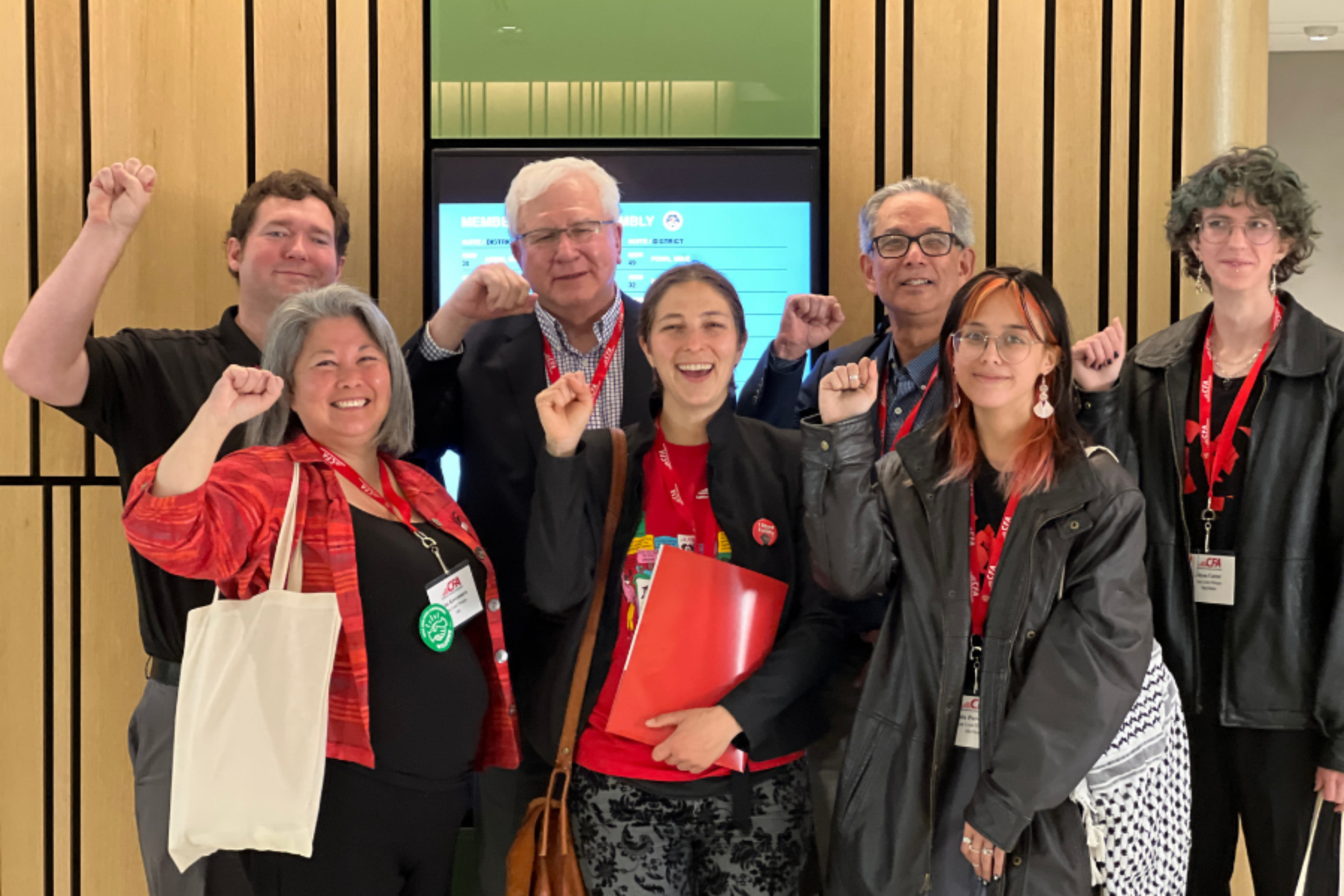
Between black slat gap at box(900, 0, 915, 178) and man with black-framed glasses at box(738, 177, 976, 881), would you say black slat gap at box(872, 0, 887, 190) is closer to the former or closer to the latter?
black slat gap at box(900, 0, 915, 178)

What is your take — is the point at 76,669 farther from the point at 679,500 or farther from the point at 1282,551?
the point at 1282,551

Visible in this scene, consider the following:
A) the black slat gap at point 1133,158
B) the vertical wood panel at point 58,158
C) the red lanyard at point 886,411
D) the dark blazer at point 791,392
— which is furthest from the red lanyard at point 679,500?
the vertical wood panel at point 58,158

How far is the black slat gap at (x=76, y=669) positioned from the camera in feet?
10.9

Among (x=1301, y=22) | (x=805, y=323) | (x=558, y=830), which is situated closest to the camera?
(x=558, y=830)

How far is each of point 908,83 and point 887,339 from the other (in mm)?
1105

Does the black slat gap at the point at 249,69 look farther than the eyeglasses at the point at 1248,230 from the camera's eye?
Yes

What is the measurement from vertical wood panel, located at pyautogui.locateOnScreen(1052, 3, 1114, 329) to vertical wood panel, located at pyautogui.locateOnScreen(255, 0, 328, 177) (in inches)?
98.2

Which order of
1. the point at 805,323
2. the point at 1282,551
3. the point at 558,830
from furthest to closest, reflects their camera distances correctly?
1. the point at 805,323
2. the point at 1282,551
3. the point at 558,830

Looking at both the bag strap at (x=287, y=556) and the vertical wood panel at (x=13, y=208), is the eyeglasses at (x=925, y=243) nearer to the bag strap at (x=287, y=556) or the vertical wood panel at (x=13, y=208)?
the bag strap at (x=287, y=556)

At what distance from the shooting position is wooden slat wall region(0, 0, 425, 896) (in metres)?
3.31

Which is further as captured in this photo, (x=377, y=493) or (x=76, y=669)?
(x=76, y=669)

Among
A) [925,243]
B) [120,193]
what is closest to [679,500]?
[925,243]

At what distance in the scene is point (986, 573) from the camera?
1.96 m

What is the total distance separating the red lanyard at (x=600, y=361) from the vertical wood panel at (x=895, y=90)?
1.23 m
